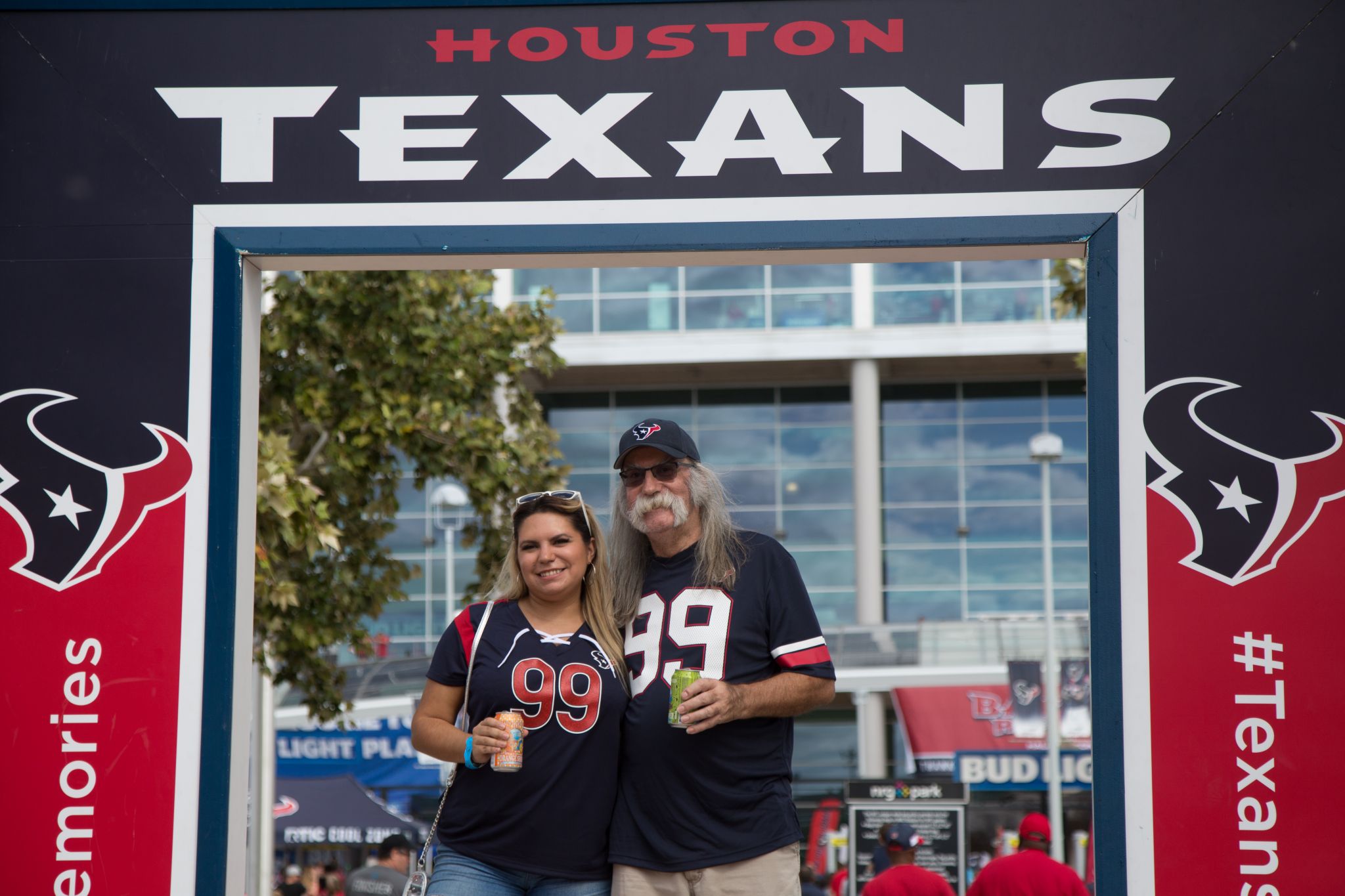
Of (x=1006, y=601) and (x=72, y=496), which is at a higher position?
(x=72, y=496)

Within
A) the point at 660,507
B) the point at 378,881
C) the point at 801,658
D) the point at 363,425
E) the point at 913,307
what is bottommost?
the point at 378,881

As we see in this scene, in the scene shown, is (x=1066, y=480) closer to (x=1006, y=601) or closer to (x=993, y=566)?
(x=993, y=566)

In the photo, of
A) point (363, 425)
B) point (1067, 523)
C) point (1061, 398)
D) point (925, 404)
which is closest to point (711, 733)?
point (363, 425)

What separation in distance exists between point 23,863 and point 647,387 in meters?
30.8

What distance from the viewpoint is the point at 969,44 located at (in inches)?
163

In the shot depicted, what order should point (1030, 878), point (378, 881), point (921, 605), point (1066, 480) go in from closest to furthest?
1. point (1030, 878)
2. point (378, 881)
3. point (921, 605)
4. point (1066, 480)

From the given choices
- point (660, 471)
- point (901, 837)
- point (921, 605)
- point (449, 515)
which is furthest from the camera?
point (921, 605)

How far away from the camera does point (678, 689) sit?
12.8ft

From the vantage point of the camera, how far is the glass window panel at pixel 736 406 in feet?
114

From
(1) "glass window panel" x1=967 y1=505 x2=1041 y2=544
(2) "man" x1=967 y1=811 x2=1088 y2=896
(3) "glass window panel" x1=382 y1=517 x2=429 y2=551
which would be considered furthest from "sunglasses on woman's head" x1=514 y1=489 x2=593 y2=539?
(1) "glass window panel" x1=967 y1=505 x2=1041 y2=544

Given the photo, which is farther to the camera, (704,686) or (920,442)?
(920,442)

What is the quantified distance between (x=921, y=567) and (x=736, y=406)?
5988 mm

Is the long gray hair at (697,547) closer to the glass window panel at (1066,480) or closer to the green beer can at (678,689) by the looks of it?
the green beer can at (678,689)

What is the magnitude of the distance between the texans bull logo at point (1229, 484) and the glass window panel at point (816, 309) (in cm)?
2856
